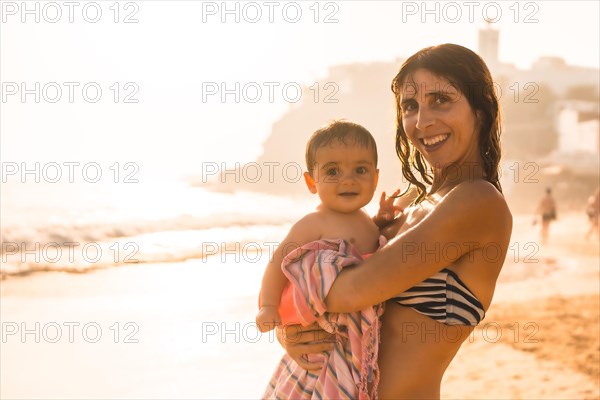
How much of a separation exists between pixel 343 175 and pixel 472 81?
505mm

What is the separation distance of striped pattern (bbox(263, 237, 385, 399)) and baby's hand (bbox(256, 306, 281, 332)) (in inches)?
4.6

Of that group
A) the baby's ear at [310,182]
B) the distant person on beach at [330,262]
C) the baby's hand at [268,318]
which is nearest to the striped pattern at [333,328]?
the distant person on beach at [330,262]

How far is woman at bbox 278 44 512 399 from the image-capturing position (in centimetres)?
178

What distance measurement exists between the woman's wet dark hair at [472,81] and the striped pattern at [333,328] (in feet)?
1.89

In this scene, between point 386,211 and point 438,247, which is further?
point 386,211

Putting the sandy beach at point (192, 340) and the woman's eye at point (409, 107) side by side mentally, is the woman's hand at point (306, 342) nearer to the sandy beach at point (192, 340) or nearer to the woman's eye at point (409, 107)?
the woman's eye at point (409, 107)

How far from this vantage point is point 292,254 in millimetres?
1964

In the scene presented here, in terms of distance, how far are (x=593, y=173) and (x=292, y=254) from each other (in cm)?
3875

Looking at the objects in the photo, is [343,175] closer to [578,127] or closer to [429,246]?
[429,246]

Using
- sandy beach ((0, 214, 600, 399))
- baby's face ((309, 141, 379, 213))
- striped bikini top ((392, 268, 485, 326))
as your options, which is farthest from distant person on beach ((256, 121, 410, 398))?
sandy beach ((0, 214, 600, 399))

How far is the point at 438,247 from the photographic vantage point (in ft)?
5.84

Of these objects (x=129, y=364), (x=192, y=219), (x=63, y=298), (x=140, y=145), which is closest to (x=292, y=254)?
(x=129, y=364)

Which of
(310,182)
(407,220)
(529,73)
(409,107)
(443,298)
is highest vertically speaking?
(529,73)

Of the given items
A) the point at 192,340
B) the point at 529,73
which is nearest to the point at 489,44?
the point at 529,73
